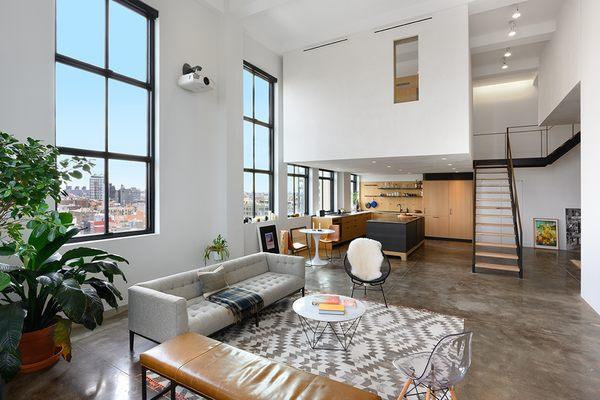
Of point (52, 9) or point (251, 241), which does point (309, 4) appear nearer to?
point (52, 9)

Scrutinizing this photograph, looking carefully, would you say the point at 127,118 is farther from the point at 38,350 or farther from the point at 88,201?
the point at 38,350

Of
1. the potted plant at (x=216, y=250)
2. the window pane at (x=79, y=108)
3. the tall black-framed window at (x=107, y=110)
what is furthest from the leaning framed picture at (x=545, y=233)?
the window pane at (x=79, y=108)

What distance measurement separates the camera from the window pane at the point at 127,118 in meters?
4.53

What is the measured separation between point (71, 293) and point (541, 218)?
1167cm

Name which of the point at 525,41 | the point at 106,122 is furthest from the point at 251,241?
the point at 525,41

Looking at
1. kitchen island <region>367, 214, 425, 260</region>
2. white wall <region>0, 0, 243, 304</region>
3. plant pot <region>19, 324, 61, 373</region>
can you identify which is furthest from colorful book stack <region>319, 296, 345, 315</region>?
kitchen island <region>367, 214, 425, 260</region>

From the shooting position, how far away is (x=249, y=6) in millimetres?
5949

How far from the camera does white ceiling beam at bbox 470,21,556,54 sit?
680 centimetres

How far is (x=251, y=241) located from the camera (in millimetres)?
A: 7270

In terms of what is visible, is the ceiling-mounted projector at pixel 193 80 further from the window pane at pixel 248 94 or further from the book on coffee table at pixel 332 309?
the book on coffee table at pixel 332 309

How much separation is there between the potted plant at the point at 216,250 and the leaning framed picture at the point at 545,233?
9539 millimetres

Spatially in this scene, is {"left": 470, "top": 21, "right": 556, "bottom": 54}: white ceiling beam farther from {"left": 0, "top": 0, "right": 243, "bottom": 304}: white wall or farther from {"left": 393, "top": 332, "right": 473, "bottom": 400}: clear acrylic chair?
{"left": 393, "top": 332, "right": 473, "bottom": 400}: clear acrylic chair

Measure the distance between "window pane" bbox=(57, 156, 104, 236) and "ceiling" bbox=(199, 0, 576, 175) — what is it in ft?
12.9

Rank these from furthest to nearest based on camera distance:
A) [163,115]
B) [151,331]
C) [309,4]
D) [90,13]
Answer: [309,4] → [163,115] → [90,13] → [151,331]
